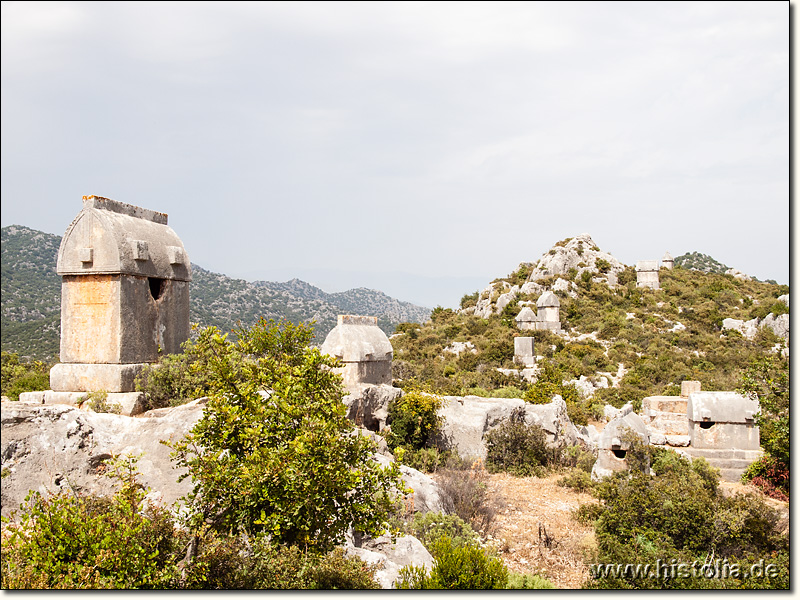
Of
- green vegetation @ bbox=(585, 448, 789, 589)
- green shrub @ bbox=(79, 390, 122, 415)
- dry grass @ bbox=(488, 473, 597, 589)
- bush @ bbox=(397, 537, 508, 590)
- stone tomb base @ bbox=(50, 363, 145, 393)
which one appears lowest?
dry grass @ bbox=(488, 473, 597, 589)

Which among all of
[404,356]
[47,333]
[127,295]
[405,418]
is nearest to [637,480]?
[405,418]

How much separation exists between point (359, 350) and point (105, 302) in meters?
5.73

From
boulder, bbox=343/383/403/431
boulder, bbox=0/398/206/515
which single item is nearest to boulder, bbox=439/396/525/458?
boulder, bbox=343/383/403/431

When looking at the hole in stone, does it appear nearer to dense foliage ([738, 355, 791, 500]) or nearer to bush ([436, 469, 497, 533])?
bush ([436, 469, 497, 533])

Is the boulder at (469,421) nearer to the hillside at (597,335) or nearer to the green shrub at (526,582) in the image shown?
the hillside at (597,335)

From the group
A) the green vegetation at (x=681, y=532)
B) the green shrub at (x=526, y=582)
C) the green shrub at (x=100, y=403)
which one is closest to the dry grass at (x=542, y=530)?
the green vegetation at (x=681, y=532)

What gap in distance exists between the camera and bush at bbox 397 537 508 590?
14.5ft

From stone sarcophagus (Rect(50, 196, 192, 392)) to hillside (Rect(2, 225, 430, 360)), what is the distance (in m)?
0.81

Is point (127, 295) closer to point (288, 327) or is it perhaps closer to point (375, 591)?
point (288, 327)

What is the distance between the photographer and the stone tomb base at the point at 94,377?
6703 mm

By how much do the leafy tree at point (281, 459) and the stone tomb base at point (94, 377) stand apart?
8.09 feet

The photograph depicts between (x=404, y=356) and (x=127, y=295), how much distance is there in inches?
937

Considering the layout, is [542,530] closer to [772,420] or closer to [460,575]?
[460,575]

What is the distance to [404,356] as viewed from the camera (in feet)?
99.1
